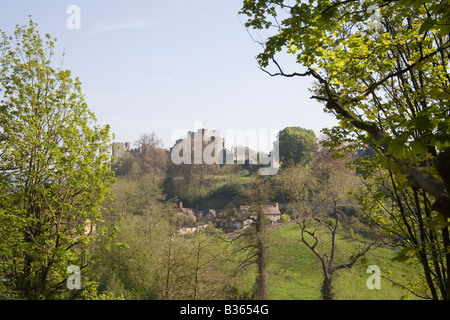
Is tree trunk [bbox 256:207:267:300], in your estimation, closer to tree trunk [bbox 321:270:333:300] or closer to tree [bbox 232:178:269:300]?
tree [bbox 232:178:269:300]

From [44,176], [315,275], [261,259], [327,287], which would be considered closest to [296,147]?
[315,275]

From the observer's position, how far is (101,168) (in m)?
9.08

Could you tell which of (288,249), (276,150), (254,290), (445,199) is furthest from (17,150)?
(276,150)

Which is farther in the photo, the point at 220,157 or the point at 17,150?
the point at 220,157

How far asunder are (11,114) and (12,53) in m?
1.77

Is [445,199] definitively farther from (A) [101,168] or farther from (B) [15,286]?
(B) [15,286]

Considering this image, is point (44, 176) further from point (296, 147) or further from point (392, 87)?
point (296, 147)

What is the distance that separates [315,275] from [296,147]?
88.9 ft

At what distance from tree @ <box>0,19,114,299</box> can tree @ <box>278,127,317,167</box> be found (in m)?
40.8

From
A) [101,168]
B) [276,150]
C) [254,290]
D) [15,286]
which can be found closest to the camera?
[15,286]

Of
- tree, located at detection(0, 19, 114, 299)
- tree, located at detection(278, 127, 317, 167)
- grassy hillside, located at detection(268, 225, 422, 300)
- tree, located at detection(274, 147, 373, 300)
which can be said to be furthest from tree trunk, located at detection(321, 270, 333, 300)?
tree, located at detection(278, 127, 317, 167)

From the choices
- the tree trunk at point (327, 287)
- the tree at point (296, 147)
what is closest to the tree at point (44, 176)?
the tree trunk at point (327, 287)

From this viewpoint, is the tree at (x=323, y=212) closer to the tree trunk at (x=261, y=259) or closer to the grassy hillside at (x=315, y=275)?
the grassy hillside at (x=315, y=275)

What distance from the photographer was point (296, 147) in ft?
162
